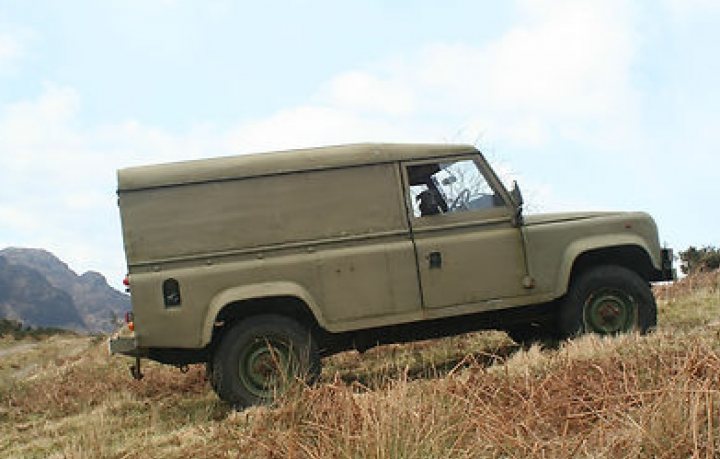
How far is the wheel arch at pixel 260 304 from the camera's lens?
6414 millimetres

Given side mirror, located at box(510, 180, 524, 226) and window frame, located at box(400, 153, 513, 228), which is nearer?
window frame, located at box(400, 153, 513, 228)

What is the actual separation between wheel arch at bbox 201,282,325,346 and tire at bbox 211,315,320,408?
0.13m

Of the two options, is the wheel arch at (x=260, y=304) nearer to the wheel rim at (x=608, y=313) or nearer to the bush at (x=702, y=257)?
the wheel rim at (x=608, y=313)

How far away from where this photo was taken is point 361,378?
7.91 metres

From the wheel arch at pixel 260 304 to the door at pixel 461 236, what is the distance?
1.12 metres

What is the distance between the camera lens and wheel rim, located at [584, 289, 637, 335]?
721 cm

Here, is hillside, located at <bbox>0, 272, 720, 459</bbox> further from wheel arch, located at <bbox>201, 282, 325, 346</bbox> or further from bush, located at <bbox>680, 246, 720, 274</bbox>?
bush, located at <bbox>680, 246, 720, 274</bbox>

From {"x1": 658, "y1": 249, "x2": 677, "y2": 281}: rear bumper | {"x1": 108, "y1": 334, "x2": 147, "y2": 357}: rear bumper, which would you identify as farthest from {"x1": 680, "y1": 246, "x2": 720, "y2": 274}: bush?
{"x1": 108, "y1": 334, "x2": 147, "y2": 357}: rear bumper

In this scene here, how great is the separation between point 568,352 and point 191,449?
2961 millimetres

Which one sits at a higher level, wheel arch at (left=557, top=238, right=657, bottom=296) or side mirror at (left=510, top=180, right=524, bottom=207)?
side mirror at (left=510, top=180, right=524, bottom=207)

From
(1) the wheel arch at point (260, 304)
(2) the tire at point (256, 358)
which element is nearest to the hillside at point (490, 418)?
(2) the tire at point (256, 358)

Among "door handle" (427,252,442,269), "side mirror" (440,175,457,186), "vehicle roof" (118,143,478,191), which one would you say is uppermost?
"vehicle roof" (118,143,478,191)

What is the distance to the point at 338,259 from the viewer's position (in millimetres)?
6664

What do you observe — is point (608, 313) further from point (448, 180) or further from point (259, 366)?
point (259, 366)
